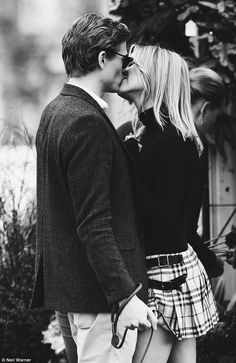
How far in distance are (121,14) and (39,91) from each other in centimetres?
136

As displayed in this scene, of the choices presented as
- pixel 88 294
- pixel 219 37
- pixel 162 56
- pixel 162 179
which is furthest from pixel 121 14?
pixel 88 294

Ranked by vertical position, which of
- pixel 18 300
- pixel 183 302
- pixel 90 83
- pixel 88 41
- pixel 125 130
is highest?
pixel 88 41

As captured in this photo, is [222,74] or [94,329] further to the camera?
[222,74]

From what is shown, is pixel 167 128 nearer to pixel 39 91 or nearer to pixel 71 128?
pixel 71 128

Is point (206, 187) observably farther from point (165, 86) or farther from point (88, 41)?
point (88, 41)

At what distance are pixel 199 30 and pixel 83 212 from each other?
2733 mm

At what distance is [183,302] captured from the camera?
115 inches

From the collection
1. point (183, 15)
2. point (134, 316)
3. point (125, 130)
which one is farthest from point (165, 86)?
point (183, 15)

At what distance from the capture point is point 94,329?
8.71ft

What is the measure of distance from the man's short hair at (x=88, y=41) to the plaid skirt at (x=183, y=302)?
2.69 ft

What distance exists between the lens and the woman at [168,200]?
2846 millimetres

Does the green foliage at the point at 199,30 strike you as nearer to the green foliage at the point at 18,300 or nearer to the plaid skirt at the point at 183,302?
the green foliage at the point at 18,300

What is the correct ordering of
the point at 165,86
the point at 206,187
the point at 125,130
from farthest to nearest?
the point at 206,187 < the point at 125,130 < the point at 165,86

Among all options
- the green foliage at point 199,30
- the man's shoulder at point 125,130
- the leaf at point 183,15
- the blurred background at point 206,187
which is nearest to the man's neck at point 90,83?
the man's shoulder at point 125,130
